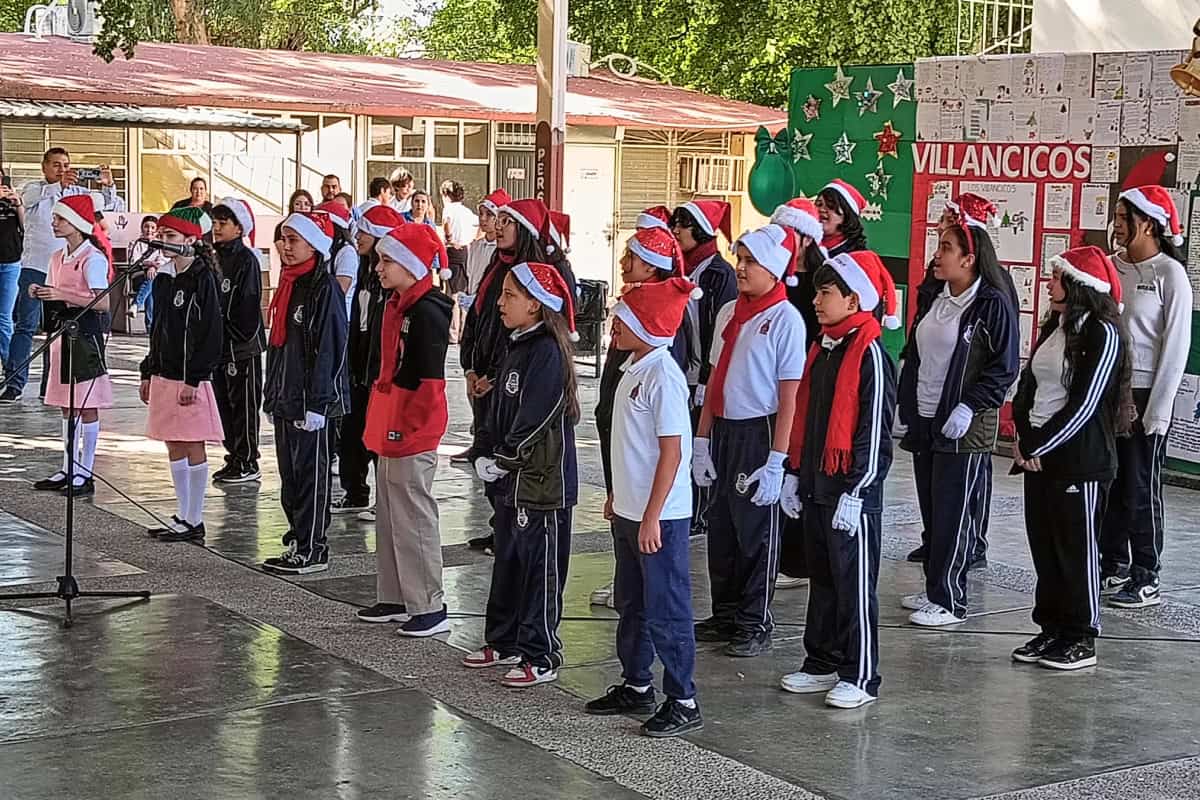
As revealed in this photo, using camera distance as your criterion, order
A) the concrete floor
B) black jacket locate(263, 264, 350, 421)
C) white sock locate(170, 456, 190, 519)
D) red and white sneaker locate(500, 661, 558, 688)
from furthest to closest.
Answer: white sock locate(170, 456, 190, 519)
black jacket locate(263, 264, 350, 421)
red and white sneaker locate(500, 661, 558, 688)
the concrete floor

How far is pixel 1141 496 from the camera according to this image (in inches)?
322

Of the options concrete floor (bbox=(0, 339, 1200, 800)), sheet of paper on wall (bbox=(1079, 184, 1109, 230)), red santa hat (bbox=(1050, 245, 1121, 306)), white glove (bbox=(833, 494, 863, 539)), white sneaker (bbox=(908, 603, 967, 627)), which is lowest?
concrete floor (bbox=(0, 339, 1200, 800))

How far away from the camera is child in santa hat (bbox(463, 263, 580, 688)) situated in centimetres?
648

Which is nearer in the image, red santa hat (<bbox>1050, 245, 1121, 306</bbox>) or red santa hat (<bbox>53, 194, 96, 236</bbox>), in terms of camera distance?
red santa hat (<bbox>1050, 245, 1121, 306</bbox>)

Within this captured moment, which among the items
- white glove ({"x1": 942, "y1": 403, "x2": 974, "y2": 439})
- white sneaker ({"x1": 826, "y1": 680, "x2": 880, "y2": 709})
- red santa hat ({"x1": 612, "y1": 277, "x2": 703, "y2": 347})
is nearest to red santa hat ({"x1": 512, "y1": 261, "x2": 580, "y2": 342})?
red santa hat ({"x1": 612, "y1": 277, "x2": 703, "y2": 347})

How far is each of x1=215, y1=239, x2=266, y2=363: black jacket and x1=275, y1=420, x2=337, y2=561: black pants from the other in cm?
142

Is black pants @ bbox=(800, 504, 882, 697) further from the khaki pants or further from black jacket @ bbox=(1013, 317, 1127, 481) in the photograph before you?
the khaki pants

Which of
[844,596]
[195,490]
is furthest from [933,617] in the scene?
[195,490]

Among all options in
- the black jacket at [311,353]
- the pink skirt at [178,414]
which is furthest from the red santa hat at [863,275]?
the pink skirt at [178,414]

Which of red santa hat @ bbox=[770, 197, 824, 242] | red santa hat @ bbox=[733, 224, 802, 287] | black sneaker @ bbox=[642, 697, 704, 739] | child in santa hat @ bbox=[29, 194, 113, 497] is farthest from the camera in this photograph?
child in santa hat @ bbox=[29, 194, 113, 497]

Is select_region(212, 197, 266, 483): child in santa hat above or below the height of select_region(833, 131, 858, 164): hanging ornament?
below

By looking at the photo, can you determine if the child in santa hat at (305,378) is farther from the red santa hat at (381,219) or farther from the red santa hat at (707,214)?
the red santa hat at (707,214)

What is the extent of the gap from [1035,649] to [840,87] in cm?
751

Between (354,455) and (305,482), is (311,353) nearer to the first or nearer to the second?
(305,482)
